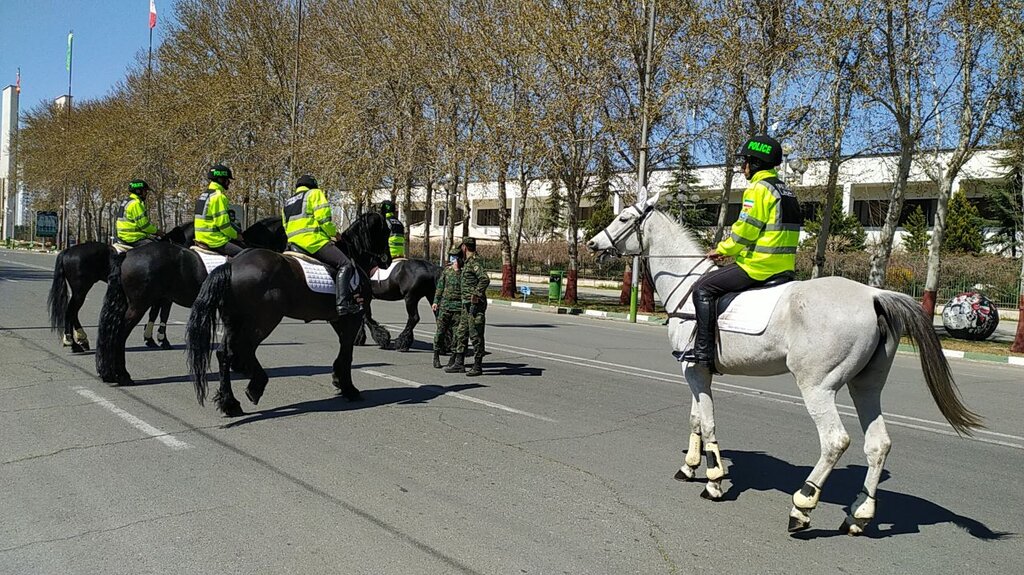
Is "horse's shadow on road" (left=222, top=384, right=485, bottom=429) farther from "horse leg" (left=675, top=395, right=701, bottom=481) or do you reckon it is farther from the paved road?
"horse leg" (left=675, top=395, right=701, bottom=481)

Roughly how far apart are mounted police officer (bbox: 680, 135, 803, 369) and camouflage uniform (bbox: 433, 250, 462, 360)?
19.2 ft

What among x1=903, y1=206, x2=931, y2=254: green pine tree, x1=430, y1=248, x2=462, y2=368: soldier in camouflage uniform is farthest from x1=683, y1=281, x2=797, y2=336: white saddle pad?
x1=903, y1=206, x2=931, y2=254: green pine tree

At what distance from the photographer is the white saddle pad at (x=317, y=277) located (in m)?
8.12

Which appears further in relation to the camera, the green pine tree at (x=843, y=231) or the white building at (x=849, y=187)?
the green pine tree at (x=843, y=231)

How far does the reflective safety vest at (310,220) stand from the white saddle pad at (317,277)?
299 millimetres

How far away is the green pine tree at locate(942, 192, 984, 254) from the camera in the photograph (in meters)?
35.7

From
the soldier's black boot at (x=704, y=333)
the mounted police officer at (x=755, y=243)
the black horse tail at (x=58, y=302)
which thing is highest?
the mounted police officer at (x=755, y=243)

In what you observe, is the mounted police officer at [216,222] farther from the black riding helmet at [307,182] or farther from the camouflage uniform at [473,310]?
the camouflage uniform at [473,310]

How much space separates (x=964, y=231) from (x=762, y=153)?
119 feet

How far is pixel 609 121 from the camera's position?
22.7m

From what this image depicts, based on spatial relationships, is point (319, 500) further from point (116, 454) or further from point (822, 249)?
point (822, 249)

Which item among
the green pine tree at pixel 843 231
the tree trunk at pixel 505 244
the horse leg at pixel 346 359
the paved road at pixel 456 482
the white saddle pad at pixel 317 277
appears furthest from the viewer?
the green pine tree at pixel 843 231

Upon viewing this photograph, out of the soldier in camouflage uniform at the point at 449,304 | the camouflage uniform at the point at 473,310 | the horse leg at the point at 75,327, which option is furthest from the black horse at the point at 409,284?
the horse leg at the point at 75,327

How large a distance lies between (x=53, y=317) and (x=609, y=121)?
16.1m
